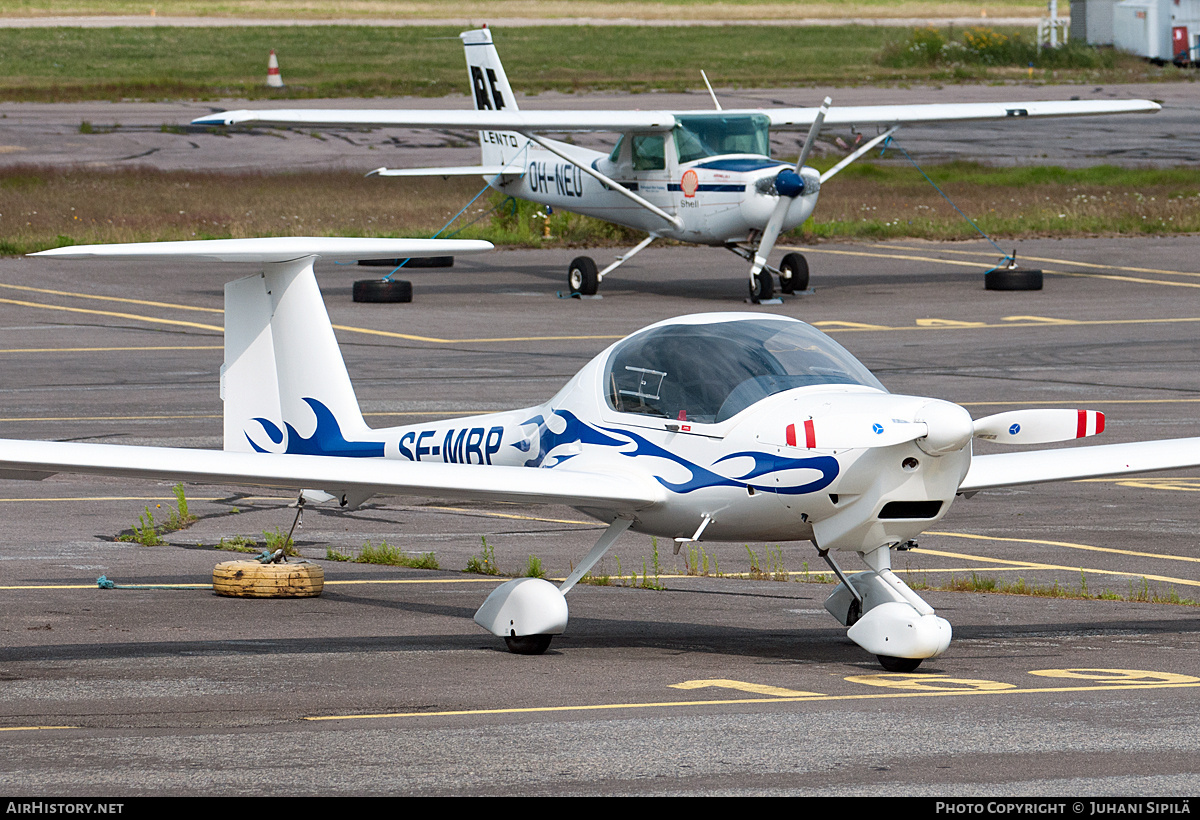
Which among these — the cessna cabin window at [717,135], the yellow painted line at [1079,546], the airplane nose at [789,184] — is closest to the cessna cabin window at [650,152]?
the cessna cabin window at [717,135]

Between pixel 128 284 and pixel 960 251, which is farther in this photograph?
pixel 960 251

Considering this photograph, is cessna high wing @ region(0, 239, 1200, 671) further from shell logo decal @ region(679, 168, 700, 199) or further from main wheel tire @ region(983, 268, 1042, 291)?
main wheel tire @ region(983, 268, 1042, 291)

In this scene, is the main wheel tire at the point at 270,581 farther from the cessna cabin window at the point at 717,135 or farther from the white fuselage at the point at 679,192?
the cessna cabin window at the point at 717,135

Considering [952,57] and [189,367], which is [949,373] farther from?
[952,57]

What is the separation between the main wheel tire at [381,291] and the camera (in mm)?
30922

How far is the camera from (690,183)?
1192 inches

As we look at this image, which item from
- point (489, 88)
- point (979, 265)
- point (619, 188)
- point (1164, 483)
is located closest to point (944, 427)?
point (1164, 483)

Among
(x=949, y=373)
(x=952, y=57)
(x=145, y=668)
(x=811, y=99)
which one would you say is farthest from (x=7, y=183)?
(x=952, y=57)

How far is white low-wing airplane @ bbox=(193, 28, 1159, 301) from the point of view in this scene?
29406 mm

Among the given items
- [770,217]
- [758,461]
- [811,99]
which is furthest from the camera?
[811,99]

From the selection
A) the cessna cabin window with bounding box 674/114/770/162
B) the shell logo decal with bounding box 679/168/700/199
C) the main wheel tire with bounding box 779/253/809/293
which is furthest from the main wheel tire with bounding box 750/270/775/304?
the cessna cabin window with bounding box 674/114/770/162
